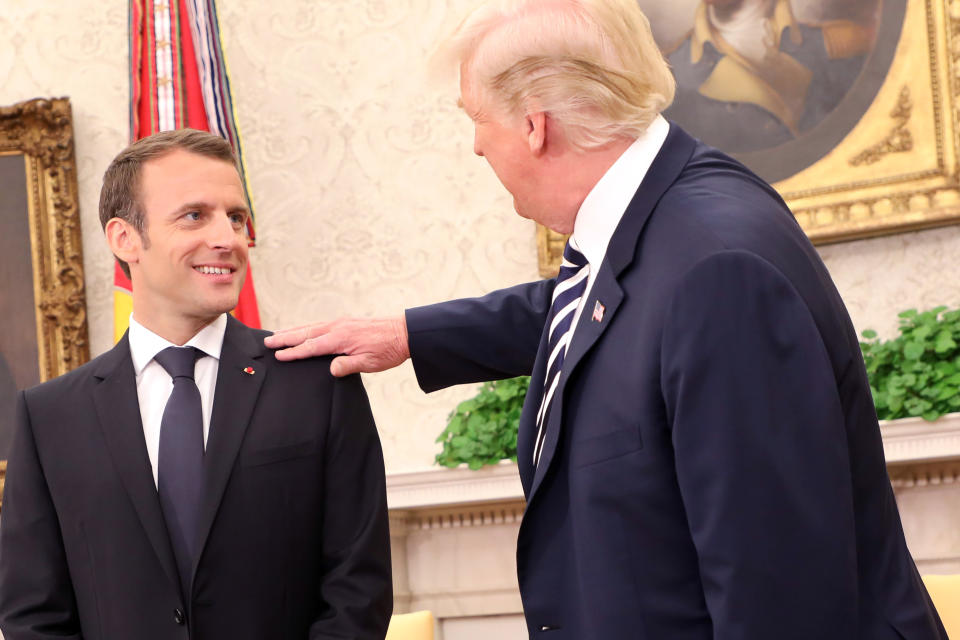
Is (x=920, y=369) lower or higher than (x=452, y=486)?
higher

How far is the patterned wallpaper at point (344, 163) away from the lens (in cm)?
434

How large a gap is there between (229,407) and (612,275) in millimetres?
860

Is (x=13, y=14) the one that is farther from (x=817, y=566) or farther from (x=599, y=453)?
(x=817, y=566)

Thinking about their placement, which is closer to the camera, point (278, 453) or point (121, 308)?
point (278, 453)

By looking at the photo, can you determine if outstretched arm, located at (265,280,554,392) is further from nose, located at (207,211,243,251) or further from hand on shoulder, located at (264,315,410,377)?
nose, located at (207,211,243,251)

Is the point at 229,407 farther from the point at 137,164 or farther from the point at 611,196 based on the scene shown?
the point at 611,196

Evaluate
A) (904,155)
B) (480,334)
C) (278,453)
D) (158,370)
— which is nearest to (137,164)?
(158,370)

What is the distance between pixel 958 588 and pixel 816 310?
1795 millimetres

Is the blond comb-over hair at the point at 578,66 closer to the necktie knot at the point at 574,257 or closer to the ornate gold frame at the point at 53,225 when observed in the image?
the necktie knot at the point at 574,257

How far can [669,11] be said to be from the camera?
4055mm

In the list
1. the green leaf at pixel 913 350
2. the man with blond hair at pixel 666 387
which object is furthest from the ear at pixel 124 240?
the green leaf at pixel 913 350

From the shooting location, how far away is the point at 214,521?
192 centimetres

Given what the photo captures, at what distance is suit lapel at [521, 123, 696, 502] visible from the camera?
151cm

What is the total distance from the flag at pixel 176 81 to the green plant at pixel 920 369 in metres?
2.19
